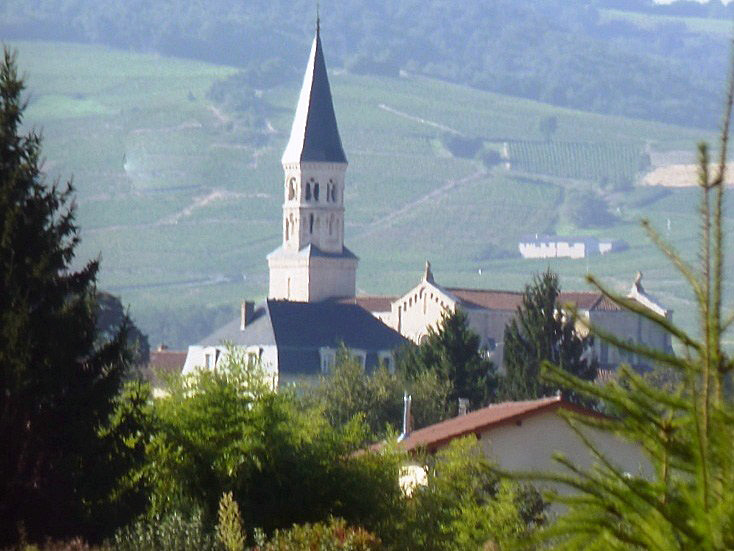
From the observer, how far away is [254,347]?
101125 mm

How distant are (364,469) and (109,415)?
2.89m

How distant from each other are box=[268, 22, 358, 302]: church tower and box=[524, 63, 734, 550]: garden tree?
108980 mm

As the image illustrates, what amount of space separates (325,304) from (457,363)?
50082mm

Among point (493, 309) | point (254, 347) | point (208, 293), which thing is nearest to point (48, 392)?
point (254, 347)

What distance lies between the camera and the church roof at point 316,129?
122m

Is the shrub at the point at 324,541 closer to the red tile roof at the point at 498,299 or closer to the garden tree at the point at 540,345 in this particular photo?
the garden tree at the point at 540,345

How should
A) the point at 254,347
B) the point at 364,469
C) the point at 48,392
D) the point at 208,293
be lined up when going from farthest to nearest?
1. the point at 208,293
2. the point at 254,347
3. the point at 364,469
4. the point at 48,392

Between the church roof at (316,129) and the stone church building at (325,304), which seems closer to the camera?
the stone church building at (325,304)

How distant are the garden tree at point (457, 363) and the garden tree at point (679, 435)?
51205 millimetres

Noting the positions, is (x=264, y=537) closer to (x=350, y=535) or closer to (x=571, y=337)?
(x=350, y=535)

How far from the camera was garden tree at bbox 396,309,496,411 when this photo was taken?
59.4m

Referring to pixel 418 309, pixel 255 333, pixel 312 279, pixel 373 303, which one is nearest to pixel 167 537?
pixel 255 333

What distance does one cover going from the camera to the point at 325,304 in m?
111

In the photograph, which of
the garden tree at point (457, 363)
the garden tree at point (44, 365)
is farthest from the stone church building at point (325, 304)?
the garden tree at point (44, 365)
